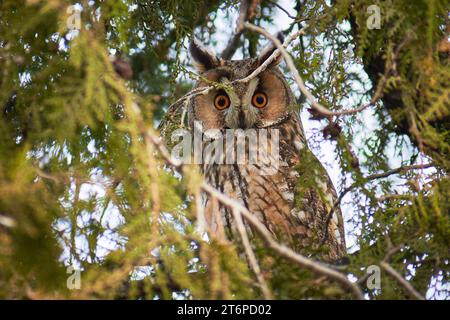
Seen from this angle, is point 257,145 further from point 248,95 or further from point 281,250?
point 281,250

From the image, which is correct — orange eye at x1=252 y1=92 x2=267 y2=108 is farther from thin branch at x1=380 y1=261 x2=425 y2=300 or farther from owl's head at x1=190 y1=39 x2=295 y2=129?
thin branch at x1=380 y1=261 x2=425 y2=300

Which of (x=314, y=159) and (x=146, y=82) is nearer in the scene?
(x=314, y=159)

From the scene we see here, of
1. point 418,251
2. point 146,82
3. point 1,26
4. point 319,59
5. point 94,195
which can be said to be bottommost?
point 418,251

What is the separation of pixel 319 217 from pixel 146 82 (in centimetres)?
187

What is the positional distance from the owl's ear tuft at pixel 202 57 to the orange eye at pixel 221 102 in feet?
0.79

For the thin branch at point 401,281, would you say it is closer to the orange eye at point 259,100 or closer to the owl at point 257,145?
the owl at point 257,145

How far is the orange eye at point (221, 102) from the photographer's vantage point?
12.5ft

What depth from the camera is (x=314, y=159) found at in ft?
8.13

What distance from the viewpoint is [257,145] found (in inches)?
149

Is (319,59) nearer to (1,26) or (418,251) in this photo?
(418,251)

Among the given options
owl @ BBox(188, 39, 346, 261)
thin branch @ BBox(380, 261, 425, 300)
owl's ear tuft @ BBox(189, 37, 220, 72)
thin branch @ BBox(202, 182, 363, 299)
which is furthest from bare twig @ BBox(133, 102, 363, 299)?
owl's ear tuft @ BBox(189, 37, 220, 72)

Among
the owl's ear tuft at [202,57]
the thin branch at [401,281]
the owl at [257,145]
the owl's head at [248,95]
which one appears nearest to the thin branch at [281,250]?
the thin branch at [401,281]

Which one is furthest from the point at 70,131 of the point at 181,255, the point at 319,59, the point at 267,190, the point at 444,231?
the point at 267,190

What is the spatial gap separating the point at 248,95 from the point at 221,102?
0.21 m
